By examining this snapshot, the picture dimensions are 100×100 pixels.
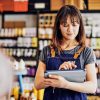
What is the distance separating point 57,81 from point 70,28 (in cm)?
26


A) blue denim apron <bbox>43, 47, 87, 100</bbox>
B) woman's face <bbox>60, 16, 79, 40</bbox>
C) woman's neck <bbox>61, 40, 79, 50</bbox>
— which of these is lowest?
blue denim apron <bbox>43, 47, 87, 100</bbox>

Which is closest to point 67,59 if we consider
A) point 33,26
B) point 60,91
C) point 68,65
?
point 68,65

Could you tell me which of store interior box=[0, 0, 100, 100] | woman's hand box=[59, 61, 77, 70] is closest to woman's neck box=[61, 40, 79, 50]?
woman's hand box=[59, 61, 77, 70]

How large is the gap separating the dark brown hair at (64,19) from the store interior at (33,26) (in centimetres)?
318

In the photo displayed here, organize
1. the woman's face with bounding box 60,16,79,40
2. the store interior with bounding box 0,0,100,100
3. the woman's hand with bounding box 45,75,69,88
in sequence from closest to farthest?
1. the woman's hand with bounding box 45,75,69,88
2. the woman's face with bounding box 60,16,79,40
3. the store interior with bounding box 0,0,100,100

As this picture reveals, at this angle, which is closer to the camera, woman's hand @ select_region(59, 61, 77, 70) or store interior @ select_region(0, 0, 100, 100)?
woman's hand @ select_region(59, 61, 77, 70)

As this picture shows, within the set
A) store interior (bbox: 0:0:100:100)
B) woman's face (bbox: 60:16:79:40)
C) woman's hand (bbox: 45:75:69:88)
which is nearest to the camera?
woman's hand (bbox: 45:75:69:88)

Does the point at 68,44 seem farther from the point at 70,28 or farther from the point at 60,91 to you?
the point at 60,91

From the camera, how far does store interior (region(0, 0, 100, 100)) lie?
4520mm

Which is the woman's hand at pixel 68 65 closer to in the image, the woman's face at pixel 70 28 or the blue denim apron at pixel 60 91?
the blue denim apron at pixel 60 91

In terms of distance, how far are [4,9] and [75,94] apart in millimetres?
→ 3650

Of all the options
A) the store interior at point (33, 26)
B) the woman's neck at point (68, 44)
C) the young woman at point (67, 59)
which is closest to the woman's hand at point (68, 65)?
the young woman at point (67, 59)

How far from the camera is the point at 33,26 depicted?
4.95 meters

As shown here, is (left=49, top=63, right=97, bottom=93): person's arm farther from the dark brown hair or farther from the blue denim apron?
the dark brown hair
